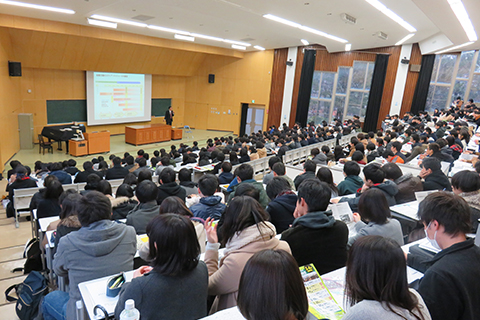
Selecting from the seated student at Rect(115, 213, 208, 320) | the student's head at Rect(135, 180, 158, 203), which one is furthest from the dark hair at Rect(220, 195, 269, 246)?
the student's head at Rect(135, 180, 158, 203)

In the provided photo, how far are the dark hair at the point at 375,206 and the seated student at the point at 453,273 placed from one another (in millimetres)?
671

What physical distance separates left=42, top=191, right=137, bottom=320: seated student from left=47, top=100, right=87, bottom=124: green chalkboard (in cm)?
1229

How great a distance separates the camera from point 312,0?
23.3ft

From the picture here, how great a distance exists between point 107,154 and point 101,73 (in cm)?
401

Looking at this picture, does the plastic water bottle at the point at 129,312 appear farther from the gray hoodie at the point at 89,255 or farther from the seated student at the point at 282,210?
the seated student at the point at 282,210

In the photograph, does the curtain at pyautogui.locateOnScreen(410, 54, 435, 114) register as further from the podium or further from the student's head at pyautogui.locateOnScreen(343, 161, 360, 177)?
the podium

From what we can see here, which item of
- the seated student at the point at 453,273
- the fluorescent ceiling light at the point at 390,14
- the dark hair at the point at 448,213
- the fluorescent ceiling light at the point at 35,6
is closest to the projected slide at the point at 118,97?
the fluorescent ceiling light at the point at 35,6

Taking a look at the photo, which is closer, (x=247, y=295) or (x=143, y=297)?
(x=247, y=295)

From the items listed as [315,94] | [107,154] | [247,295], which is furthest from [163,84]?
[247,295]

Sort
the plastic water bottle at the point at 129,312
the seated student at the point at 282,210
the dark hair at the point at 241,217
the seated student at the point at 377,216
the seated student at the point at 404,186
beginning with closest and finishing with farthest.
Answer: the plastic water bottle at the point at 129,312 < the dark hair at the point at 241,217 < the seated student at the point at 377,216 < the seated student at the point at 282,210 < the seated student at the point at 404,186

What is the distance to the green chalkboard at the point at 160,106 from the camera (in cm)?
1700

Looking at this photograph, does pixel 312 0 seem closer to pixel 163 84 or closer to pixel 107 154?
pixel 107 154

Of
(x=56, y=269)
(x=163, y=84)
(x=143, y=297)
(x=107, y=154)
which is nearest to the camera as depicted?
(x=143, y=297)

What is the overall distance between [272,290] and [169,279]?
69 centimetres
